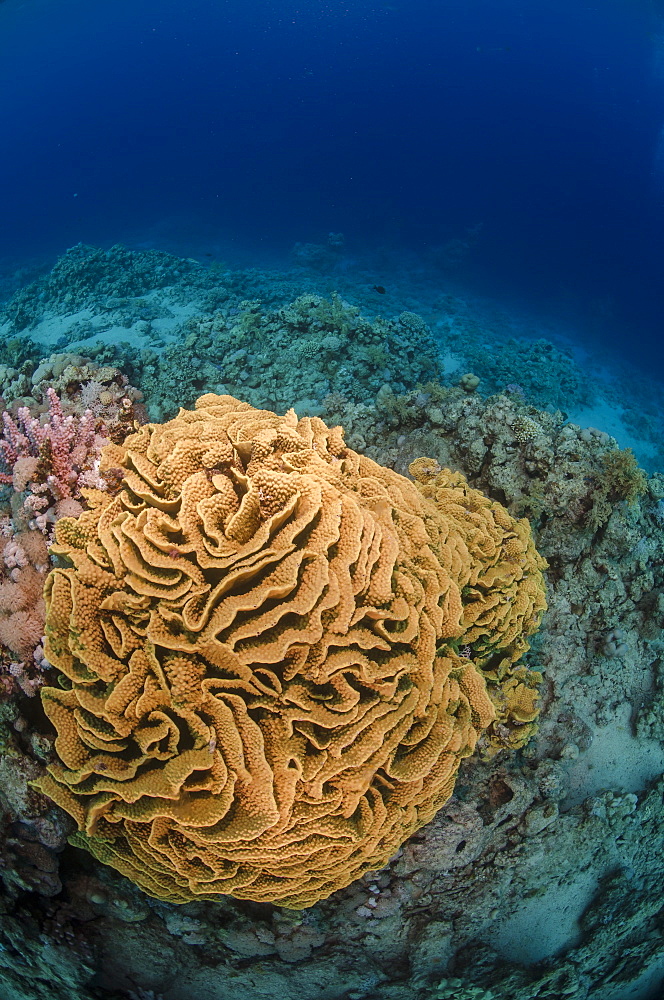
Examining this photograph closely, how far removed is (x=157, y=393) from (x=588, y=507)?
8.32 meters

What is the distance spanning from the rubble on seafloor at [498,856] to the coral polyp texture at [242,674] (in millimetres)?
837

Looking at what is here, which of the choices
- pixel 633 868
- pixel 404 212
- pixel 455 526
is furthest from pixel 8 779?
pixel 404 212

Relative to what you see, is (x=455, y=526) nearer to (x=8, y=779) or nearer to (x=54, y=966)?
(x=8, y=779)

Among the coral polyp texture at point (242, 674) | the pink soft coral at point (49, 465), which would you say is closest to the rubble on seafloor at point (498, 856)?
the pink soft coral at point (49, 465)

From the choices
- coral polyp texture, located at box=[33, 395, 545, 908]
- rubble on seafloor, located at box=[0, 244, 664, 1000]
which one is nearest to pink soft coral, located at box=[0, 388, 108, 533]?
rubble on seafloor, located at box=[0, 244, 664, 1000]

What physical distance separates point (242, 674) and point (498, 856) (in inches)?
152

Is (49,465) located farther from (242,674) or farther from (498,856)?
(498,856)

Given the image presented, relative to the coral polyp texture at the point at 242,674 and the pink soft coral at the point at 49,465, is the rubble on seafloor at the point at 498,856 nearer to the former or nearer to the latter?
the pink soft coral at the point at 49,465

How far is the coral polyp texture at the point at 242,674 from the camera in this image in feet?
9.77

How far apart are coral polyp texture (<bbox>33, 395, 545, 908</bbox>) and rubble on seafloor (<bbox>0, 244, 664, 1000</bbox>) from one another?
0.84 meters

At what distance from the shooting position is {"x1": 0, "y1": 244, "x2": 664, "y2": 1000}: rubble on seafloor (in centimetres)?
382

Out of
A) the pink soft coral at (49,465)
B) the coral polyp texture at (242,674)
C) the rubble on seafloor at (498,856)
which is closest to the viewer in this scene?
the coral polyp texture at (242,674)

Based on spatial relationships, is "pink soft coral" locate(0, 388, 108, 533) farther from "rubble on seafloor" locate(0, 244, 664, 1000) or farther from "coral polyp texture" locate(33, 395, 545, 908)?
"coral polyp texture" locate(33, 395, 545, 908)

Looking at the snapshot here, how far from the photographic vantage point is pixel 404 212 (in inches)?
2098
